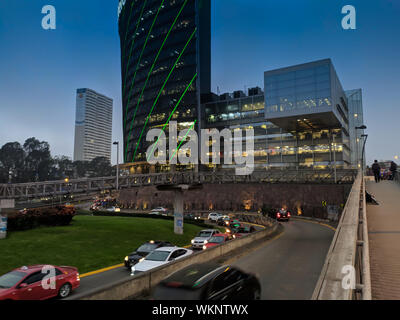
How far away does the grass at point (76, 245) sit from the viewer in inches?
662

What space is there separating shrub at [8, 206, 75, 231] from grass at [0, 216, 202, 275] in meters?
0.78

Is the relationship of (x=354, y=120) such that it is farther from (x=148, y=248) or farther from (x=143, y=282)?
(x=143, y=282)

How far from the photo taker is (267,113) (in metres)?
75.4

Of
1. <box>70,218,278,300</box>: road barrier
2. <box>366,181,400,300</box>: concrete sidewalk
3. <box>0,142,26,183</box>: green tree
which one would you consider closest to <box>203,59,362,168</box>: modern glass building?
<box>366,181,400,300</box>: concrete sidewalk

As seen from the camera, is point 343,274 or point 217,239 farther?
point 217,239

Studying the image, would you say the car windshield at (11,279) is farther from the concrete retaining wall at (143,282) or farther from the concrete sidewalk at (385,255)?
the concrete sidewalk at (385,255)

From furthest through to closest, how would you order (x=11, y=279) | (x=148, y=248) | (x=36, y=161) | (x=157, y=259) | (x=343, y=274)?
(x=36, y=161) < (x=148, y=248) < (x=157, y=259) < (x=11, y=279) < (x=343, y=274)

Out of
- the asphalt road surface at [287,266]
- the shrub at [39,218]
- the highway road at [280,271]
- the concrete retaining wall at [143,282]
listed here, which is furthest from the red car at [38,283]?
the shrub at [39,218]

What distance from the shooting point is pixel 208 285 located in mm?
7637

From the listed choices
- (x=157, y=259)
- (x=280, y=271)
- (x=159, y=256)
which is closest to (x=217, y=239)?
(x=159, y=256)

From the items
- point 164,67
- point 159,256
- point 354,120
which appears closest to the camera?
point 159,256

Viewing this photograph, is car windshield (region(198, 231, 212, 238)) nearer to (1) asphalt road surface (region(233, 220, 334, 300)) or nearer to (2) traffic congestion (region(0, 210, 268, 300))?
(1) asphalt road surface (region(233, 220, 334, 300))

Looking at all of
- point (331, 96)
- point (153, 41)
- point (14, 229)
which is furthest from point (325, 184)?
point (153, 41)

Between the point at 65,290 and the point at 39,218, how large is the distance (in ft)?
47.7
